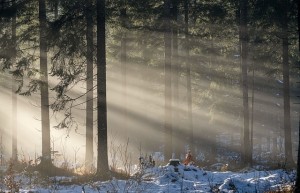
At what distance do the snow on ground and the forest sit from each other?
1.89 feet

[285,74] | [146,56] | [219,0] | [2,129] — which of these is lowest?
[2,129]

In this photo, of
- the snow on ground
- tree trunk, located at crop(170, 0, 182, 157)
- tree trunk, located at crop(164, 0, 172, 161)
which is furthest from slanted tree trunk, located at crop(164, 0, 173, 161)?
the snow on ground

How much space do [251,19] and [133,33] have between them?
7723 mm

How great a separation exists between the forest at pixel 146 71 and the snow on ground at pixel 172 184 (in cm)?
57

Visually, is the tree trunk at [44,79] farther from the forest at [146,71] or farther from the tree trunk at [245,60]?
the tree trunk at [245,60]

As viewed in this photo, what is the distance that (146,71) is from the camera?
32.6m

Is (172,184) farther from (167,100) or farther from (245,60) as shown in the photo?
(245,60)

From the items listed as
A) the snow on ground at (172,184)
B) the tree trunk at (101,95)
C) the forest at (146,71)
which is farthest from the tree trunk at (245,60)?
the tree trunk at (101,95)

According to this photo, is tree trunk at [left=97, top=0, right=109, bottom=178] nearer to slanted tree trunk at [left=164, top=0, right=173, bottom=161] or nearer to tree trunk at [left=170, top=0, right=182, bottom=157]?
slanted tree trunk at [left=164, top=0, right=173, bottom=161]

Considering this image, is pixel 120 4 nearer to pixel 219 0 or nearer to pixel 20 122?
pixel 219 0

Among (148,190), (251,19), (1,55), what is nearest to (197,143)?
(251,19)

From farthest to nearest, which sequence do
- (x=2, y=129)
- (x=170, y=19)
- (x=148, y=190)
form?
(x=2, y=129)
(x=170, y=19)
(x=148, y=190)

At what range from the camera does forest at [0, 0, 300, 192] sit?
47.3ft

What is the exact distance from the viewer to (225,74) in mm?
29906
